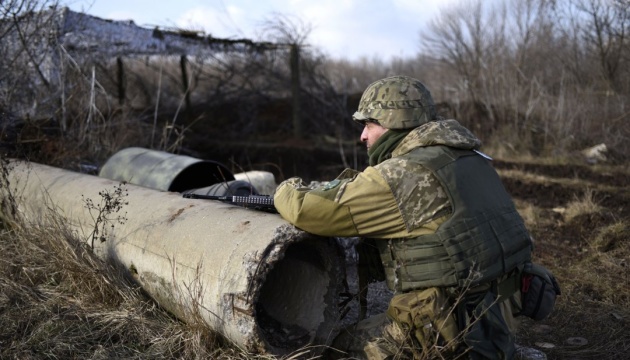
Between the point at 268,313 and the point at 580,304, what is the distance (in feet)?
8.54

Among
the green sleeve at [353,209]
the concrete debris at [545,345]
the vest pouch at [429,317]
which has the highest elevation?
the green sleeve at [353,209]

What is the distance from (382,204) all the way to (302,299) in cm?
91

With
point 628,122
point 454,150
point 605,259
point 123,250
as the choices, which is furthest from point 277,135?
point 454,150

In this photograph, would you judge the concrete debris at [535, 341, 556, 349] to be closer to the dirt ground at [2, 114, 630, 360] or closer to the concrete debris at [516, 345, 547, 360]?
the dirt ground at [2, 114, 630, 360]

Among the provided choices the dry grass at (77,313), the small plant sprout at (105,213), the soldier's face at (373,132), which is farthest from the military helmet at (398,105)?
the small plant sprout at (105,213)

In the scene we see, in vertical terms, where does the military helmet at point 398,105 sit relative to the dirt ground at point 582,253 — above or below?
above

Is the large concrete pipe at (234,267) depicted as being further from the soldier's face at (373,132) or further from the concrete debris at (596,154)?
the concrete debris at (596,154)

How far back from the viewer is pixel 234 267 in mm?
3141

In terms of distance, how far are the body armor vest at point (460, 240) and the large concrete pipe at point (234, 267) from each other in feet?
1.57

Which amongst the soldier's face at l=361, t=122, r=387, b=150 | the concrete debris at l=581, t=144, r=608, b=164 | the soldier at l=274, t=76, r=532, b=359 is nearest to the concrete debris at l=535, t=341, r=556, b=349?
the soldier at l=274, t=76, r=532, b=359

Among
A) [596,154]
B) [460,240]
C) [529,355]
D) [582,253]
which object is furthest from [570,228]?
[596,154]

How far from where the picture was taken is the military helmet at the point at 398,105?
3.21 meters

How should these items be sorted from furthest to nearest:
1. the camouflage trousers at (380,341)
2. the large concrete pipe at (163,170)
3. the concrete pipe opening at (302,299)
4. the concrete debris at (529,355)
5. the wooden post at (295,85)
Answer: the wooden post at (295,85) < the large concrete pipe at (163,170) < the concrete debris at (529,355) < the concrete pipe opening at (302,299) < the camouflage trousers at (380,341)

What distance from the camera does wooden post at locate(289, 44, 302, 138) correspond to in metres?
14.5
